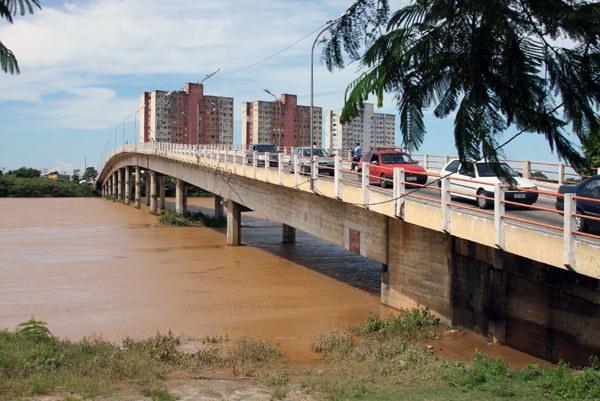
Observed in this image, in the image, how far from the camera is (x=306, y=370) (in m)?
11.0

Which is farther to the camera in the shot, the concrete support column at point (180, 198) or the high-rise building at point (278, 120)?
the high-rise building at point (278, 120)

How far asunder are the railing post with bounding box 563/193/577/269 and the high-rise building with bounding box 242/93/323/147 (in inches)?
1998

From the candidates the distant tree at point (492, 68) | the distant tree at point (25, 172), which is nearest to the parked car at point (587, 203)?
the distant tree at point (492, 68)

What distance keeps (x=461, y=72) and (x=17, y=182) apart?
97532 mm

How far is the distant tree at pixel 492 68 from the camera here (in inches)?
129

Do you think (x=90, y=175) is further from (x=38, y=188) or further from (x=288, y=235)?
(x=288, y=235)

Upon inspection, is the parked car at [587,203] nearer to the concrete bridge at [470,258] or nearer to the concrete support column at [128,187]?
the concrete bridge at [470,258]

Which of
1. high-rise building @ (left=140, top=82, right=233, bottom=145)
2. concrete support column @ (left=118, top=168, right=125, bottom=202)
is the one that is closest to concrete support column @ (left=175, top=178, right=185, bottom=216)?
high-rise building @ (left=140, top=82, right=233, bottom=145)

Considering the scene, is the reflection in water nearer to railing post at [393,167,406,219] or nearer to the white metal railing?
railing post at [393,167,406,219]

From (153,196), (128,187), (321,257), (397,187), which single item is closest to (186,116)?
(128,187)

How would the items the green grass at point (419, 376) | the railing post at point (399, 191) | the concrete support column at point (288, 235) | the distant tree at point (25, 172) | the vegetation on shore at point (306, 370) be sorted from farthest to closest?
the distant tree at point (25, 172), the concrete support column at point (288, 235), the railing post at point (399, 191), the vegetation on shore at point (306, 370), the green grass at point (419, 376)

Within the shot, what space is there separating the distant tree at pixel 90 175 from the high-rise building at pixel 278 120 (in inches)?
2444

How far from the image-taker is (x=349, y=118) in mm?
3902

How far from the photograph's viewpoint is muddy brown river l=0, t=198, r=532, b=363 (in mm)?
15438
